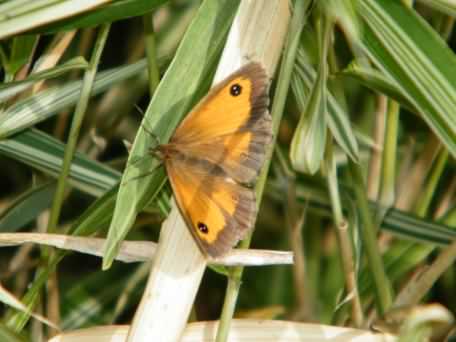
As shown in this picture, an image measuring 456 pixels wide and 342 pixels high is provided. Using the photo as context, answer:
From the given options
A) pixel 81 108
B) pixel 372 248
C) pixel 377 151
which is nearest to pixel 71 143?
pixel 81 108

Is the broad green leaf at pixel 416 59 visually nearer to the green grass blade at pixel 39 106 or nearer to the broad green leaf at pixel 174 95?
the broad green leaf at pixel 174 95

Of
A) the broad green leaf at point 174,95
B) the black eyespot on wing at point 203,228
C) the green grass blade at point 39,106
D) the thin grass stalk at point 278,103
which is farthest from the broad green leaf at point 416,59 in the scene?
the green grass blade at point 39,106

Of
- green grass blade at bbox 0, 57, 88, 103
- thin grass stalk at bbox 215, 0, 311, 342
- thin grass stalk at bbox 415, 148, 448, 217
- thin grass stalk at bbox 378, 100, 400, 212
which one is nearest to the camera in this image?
thin grass stalk at bbox 215, 0, 311, 342

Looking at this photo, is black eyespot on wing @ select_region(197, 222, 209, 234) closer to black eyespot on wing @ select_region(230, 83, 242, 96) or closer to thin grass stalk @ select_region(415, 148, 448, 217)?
black eyespot on wing @ select_region(230, 83, 242, 96)

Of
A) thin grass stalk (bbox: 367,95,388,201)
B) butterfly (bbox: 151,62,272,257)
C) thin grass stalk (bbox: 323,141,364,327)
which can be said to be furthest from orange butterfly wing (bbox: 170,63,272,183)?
thin grass stalk (bbox: 367,95,388,201)

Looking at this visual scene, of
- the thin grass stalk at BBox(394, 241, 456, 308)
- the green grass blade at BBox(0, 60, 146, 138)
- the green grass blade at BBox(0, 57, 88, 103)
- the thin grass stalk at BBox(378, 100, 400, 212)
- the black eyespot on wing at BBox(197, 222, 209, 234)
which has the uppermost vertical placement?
the green grass blade at BBox(0, 57, 88, 103)

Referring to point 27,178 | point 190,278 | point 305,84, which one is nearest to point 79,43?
point 27,178

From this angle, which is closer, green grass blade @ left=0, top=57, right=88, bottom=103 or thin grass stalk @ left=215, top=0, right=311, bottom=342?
thin grass stalk @ left=215, top=0, right=311, bottom=342
